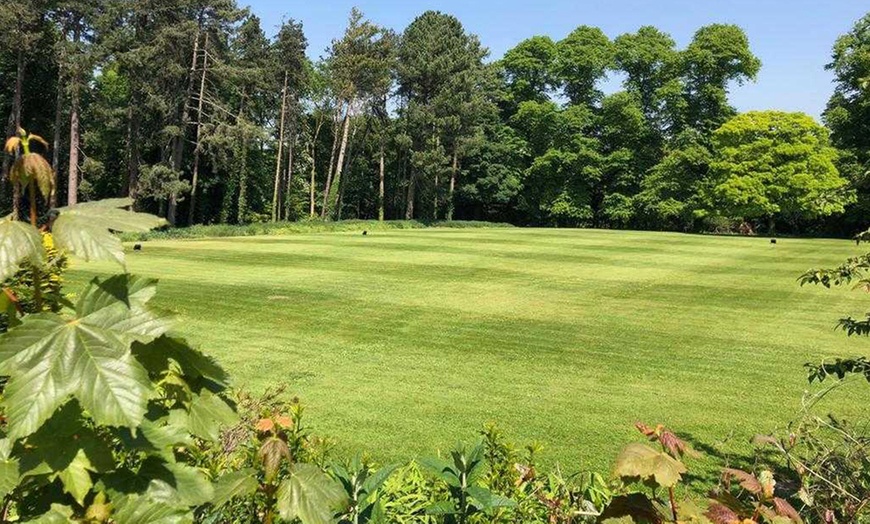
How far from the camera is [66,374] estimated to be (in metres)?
1.07

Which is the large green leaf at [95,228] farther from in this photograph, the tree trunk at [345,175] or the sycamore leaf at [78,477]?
the tree trunk at [345,175]

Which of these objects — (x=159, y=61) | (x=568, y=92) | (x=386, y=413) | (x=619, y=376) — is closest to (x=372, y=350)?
(x=386, y=413)

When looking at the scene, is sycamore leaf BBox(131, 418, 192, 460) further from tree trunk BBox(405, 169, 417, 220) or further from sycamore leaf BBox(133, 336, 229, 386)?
tree trunk BBox(405, 169, 417, 220)

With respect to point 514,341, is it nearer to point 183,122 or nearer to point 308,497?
point 308,497

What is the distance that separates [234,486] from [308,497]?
0.70ft

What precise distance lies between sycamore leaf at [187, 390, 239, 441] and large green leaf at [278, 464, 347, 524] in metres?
0.21

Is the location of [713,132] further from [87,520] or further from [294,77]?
[87,520]

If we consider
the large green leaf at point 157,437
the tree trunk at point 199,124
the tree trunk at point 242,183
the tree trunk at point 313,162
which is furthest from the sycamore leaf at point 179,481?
the tree trunk at point 313,162

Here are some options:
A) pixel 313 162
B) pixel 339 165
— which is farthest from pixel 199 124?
pixel 313 162

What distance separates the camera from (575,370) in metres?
8.88

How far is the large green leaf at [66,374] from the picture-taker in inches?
40.9

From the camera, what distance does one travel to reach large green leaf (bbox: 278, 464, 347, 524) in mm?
1407

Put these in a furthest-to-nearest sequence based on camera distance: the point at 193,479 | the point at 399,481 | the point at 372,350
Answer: the point at 372,350
the point at 399,481
the point at 193,479

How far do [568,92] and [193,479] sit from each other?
6096 cm
